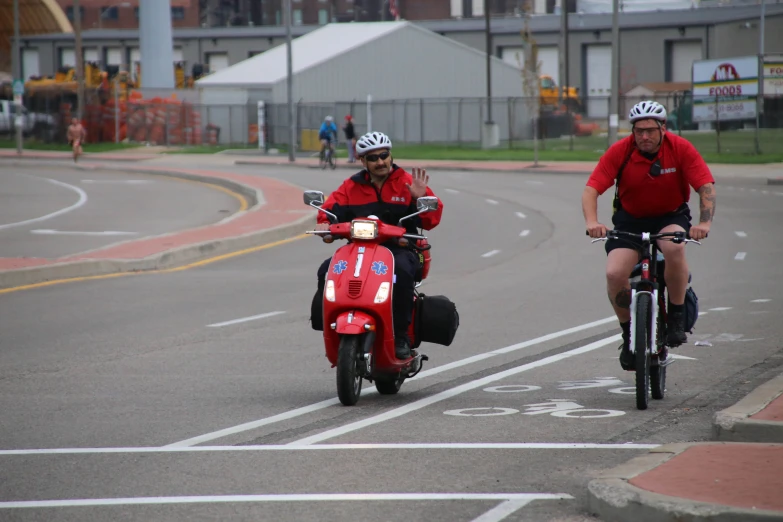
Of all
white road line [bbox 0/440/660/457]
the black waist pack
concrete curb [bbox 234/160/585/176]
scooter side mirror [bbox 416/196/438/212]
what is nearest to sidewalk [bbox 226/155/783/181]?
concrete curb [bbox 234/160/585/176]

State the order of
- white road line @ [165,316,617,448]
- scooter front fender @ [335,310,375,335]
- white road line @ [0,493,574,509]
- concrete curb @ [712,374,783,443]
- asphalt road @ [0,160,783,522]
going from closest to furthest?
white road line @ [0,493,574,509], asphalt road @ [0,160,783,522], concrete curb @ [712,374,783,443], white road line @ [165,316,617,448], scooter front fender @ [335,310,375,335]

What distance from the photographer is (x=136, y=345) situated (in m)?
11.4

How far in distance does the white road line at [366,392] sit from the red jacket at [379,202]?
4.17 ft

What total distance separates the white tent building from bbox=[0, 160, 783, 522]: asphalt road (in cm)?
4472

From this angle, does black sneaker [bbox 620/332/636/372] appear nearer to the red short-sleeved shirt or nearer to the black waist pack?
the red short-sleeved shirt

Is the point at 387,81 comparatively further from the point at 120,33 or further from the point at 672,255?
the point at 672,255

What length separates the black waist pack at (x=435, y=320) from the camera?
8.77 metres

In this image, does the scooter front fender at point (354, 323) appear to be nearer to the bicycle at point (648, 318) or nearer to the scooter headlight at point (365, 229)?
the scooter headlight at point (365, 229)

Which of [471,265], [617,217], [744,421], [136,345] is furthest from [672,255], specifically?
[471,265]

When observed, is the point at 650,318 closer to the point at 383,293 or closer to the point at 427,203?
the point at 427,203

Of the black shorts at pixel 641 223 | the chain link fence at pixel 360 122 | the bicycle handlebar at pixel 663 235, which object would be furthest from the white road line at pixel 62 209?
the chain link fence at pixel 360 122

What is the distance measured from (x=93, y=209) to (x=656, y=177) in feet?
71.2

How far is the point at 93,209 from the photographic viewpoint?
28500 millimetres

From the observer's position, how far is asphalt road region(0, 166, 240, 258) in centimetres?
2147
